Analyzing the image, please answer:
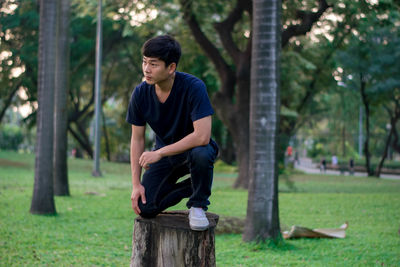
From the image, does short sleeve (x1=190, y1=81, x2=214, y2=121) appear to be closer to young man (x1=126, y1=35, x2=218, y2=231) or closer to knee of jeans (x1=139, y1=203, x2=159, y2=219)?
young man (x1=126, y1=35, x2=218, y2=231)

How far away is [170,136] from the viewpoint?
4.32 metres

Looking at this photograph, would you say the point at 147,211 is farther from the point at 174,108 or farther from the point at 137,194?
the point at 174,108

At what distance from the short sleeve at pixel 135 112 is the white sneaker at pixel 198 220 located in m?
0.85

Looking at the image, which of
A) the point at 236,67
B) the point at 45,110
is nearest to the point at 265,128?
the point at 45,110

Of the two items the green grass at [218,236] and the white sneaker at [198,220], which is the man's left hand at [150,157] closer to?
the white sneaker at [198,220]

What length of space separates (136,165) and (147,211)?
0.39 m

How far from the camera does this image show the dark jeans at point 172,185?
4.16 meters

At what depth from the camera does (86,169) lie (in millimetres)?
30828

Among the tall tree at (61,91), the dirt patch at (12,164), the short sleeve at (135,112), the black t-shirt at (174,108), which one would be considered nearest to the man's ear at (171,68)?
the black t-shirt at (174,108)

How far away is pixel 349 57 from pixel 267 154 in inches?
911

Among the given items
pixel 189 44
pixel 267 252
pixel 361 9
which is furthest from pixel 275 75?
pixel 189 44

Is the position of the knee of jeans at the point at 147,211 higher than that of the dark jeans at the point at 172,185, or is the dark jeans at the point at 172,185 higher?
the dark jeans at the point at 172,185

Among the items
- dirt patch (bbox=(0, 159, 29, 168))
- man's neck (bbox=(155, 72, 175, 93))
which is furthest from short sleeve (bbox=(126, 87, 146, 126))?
dirt patch (bbox=(0, 159, 29, 168))

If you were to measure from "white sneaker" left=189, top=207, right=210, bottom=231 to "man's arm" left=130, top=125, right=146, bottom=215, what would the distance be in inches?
16.8
